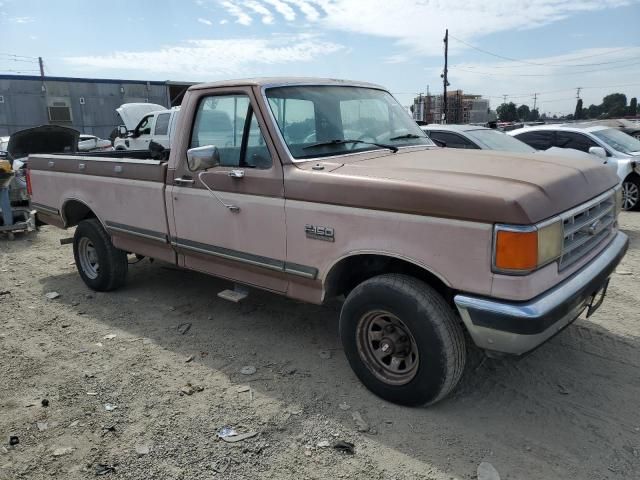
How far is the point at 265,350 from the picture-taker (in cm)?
413

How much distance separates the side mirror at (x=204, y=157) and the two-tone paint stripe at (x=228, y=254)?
26.7 inches

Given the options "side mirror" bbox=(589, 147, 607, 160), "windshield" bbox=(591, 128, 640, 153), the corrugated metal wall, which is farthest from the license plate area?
the corrugated metal wall

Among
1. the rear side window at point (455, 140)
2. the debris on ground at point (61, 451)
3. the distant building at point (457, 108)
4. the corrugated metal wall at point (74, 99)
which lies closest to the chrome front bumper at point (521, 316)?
the debris on ground at point (61, 451)

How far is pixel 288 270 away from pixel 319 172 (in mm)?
739

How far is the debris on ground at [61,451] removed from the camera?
2.90m

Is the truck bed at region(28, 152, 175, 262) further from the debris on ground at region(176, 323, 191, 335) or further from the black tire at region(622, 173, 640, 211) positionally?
the black tire at region(622, 173, 640, 211)

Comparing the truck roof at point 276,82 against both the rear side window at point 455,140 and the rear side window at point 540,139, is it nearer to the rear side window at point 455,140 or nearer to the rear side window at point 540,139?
the rear side window at point 455,140

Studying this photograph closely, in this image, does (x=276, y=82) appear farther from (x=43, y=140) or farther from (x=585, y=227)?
(x=43, y=140)

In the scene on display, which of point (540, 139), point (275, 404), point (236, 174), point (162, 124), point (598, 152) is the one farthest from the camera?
point (162, 124)

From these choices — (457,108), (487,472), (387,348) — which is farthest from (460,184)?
(457,108)

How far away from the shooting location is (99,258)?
17.7 feet

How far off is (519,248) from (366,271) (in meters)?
1.17

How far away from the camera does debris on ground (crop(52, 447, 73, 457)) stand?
2905mm

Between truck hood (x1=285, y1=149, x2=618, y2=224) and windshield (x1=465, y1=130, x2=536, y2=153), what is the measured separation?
460 cm
